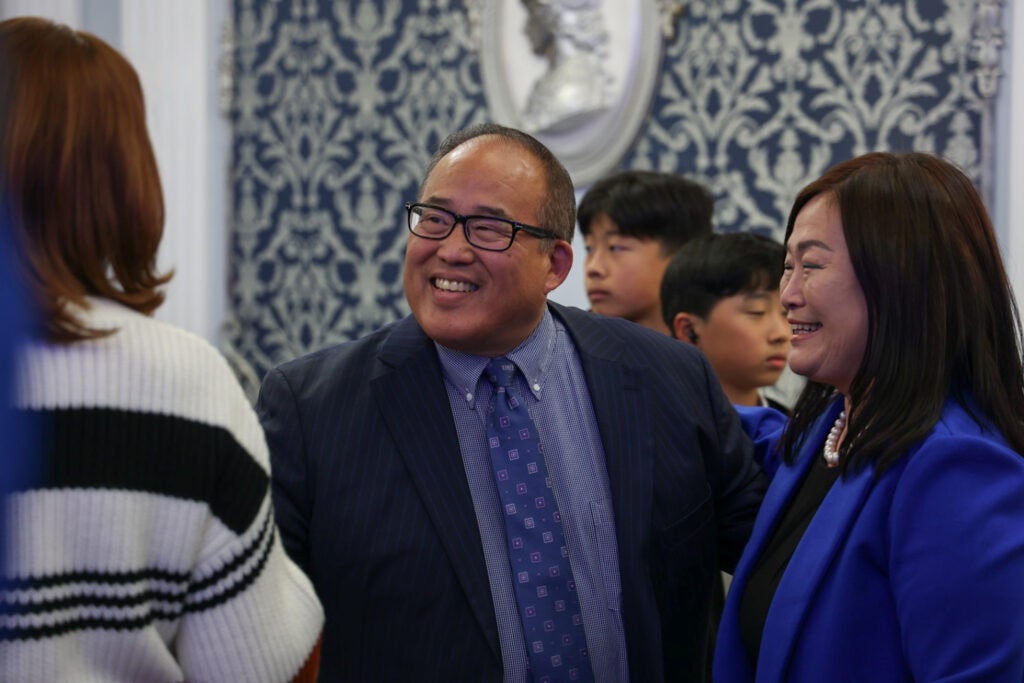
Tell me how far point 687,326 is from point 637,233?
0.39m

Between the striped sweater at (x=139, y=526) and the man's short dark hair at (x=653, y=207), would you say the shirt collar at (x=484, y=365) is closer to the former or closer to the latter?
the striped sweater at (x=139, y=526)

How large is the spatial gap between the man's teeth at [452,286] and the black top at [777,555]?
0.58 meters

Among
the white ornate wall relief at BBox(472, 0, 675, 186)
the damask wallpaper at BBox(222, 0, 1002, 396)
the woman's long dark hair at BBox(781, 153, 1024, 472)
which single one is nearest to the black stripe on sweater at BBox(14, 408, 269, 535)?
the woman's long dark hair at BBox(781, 153, 1024, 472)

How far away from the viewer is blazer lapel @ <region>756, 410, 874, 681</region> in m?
1.51

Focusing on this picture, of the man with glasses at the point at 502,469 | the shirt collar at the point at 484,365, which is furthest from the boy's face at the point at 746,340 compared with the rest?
the shirt collar at the point at 484,365

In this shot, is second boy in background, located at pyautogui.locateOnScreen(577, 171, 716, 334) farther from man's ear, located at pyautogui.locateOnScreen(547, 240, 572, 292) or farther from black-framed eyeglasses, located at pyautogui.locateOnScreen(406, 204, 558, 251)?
black-framed eyeglasses, located at pyautogui.locateOnScreen(406, 204, 558, 251)

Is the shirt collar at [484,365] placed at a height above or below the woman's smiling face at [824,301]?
below

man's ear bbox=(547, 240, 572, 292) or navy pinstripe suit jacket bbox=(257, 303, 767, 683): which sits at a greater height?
man's ear bbox=(547, 240, 572, 292)

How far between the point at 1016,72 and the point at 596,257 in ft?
4.85

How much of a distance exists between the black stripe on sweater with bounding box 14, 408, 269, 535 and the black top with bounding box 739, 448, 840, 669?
2.52ft

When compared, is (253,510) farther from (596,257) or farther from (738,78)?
(738,78)

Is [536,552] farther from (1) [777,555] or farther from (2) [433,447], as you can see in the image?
(1) [777,555]

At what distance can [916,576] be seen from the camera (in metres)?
1.41

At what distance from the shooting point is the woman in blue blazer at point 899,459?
1.38 metres
